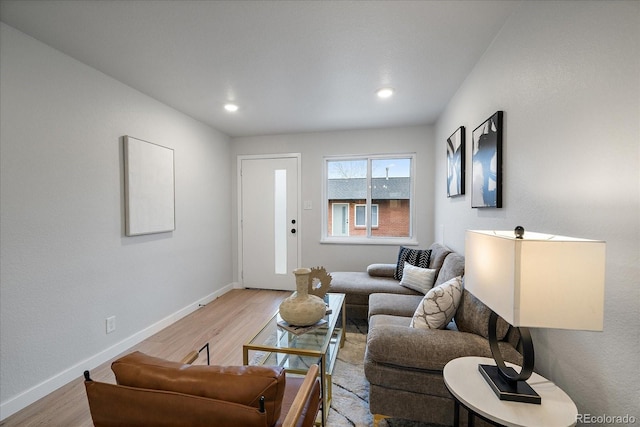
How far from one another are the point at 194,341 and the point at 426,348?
7.27 ft

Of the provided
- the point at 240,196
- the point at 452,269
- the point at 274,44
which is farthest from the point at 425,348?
the point at 240,196

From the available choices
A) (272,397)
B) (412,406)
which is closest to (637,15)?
(272,397)

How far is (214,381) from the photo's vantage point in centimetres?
80

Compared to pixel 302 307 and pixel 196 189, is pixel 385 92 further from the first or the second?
pixel 196 189

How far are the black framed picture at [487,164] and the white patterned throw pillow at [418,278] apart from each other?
0.82m

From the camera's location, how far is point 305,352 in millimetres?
1602

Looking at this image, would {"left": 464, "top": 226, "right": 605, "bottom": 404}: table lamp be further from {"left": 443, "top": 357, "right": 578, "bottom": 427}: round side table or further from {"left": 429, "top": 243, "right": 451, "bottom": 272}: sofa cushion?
{"left": 429, "top": 243, "right": 451, "bottom": 272}: sofa cushion

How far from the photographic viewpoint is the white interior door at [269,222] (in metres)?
4.28

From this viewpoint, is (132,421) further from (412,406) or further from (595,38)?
(595,38)

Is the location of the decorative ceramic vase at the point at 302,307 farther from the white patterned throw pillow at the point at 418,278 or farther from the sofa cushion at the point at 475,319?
the white patterned throw pillow at the point at 418,278

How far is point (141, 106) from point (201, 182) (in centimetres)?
117

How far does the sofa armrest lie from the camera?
4.59 feet

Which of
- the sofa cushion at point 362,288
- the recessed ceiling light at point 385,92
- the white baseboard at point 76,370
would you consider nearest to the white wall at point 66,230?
the white baseboard at point 76,370

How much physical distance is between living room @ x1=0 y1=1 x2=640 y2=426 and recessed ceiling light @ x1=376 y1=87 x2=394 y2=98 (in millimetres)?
643
